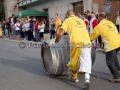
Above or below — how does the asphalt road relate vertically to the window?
below

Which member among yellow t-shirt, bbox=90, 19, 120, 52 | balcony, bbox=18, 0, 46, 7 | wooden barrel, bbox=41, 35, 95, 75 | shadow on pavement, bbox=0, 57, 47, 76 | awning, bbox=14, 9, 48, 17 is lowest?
shadow on pavement, bbox=0, 57, 47, 76

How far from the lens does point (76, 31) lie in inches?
231

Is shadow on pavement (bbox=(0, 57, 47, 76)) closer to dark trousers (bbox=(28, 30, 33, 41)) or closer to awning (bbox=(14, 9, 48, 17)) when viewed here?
dark trousers (bbox=(28, 30, 33, 41))

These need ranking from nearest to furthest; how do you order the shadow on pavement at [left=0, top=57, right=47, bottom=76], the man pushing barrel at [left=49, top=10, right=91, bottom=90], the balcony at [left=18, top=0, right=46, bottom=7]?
the man pushing barrel at [left=49, top=10, right=91, bottom=90] → the shadow on pavement at [left=0, top=57, right=47, bottom=76] → the balcony at [left=18, top=0, right=46, bottom=7]

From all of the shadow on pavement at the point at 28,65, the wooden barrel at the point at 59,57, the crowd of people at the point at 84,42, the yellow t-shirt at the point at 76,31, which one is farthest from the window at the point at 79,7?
the yellow t-shirt at the point at 76,31

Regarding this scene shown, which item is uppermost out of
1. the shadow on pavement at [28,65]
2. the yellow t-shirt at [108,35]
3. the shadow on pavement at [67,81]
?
the yellow t-shirt at [108,35]

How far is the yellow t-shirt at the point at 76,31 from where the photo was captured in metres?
5.81

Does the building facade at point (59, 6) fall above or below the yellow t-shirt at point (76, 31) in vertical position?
above

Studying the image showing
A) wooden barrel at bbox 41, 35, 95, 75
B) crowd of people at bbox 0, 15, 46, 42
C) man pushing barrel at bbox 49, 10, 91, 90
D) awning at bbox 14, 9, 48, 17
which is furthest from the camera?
awning at bbox 14, 9, 48, 17

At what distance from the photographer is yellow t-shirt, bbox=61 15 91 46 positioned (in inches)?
229

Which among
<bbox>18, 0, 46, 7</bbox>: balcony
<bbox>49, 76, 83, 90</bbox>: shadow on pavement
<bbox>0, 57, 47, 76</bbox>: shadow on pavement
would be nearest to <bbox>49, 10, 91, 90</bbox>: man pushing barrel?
<bbox>49, 76, 83, 90</bbox>: shadow on pavement

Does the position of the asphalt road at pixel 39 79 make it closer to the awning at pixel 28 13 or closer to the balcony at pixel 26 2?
the awning at pixel 28 13

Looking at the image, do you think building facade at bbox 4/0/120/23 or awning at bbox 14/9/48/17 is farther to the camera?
awning at bbox 14/9/48/17

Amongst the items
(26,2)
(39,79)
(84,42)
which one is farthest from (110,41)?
(26,2)
